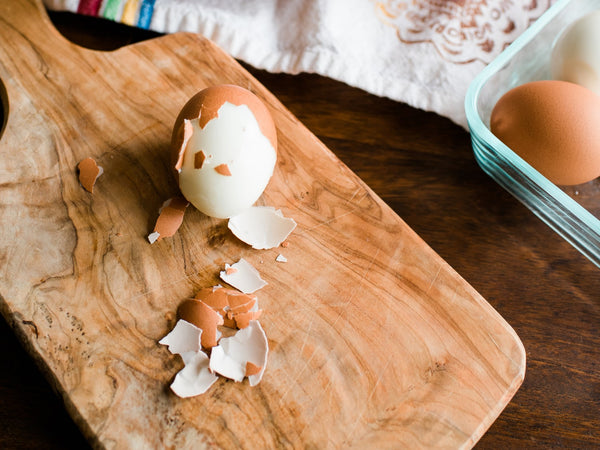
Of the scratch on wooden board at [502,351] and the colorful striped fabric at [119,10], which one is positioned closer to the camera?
the scratch on wooden board at [502,351]

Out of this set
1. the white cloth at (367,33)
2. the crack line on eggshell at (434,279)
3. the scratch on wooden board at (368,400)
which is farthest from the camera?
the white cloth at (367,33)

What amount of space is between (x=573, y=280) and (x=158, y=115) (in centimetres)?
95

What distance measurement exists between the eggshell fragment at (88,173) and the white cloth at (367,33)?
433mm

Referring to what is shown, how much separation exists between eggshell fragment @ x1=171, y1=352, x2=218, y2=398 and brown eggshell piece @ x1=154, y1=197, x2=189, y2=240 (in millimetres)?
244

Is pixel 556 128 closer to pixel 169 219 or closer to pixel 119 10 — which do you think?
pixel 169 219

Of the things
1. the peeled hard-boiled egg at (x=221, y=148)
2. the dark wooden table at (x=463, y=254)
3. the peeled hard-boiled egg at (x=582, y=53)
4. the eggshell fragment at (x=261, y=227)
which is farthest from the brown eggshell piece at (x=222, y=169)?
the peeled hard-boiled egg at (x=582, y=53)

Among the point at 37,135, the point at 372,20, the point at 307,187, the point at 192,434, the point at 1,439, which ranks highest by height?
the point at 372,20

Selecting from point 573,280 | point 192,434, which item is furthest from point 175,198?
point 573,280

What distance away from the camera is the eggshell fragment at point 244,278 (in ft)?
3.20

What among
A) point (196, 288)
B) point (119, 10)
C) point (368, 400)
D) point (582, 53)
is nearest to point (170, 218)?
point (196, 288)

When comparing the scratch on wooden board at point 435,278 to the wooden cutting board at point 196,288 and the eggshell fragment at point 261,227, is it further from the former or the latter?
the eggshell fragment at point 261,227

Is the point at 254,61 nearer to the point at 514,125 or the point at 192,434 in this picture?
the point at 514,125

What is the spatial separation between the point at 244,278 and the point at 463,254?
0.47 metres

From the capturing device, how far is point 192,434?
2.83ft
